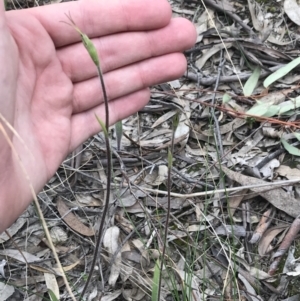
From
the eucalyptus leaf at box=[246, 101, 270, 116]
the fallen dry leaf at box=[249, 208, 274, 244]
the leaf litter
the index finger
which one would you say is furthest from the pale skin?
the fallen dry leaf at box=[249, 208, 274, 244]

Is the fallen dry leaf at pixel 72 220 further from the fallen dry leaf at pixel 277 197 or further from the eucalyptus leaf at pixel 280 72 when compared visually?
the eucalyptus leaf at pixel 280 72

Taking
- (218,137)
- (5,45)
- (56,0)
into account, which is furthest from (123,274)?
(56,0)

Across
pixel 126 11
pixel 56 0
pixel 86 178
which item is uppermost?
pixel 126 11

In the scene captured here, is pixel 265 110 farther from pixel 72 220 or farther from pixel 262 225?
pixel 72 220

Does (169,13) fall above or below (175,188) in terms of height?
above

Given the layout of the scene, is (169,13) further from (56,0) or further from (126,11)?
(56,0)

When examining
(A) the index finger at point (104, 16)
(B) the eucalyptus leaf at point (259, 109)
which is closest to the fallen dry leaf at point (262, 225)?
(B) the eucalyptus leaf at point (259, 109)

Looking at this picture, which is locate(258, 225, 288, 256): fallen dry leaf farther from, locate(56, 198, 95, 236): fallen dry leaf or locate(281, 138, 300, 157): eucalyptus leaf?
A: locate(56, 198, 95, 236): fallen dry leaf

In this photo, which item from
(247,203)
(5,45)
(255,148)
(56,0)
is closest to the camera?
(5,45)
